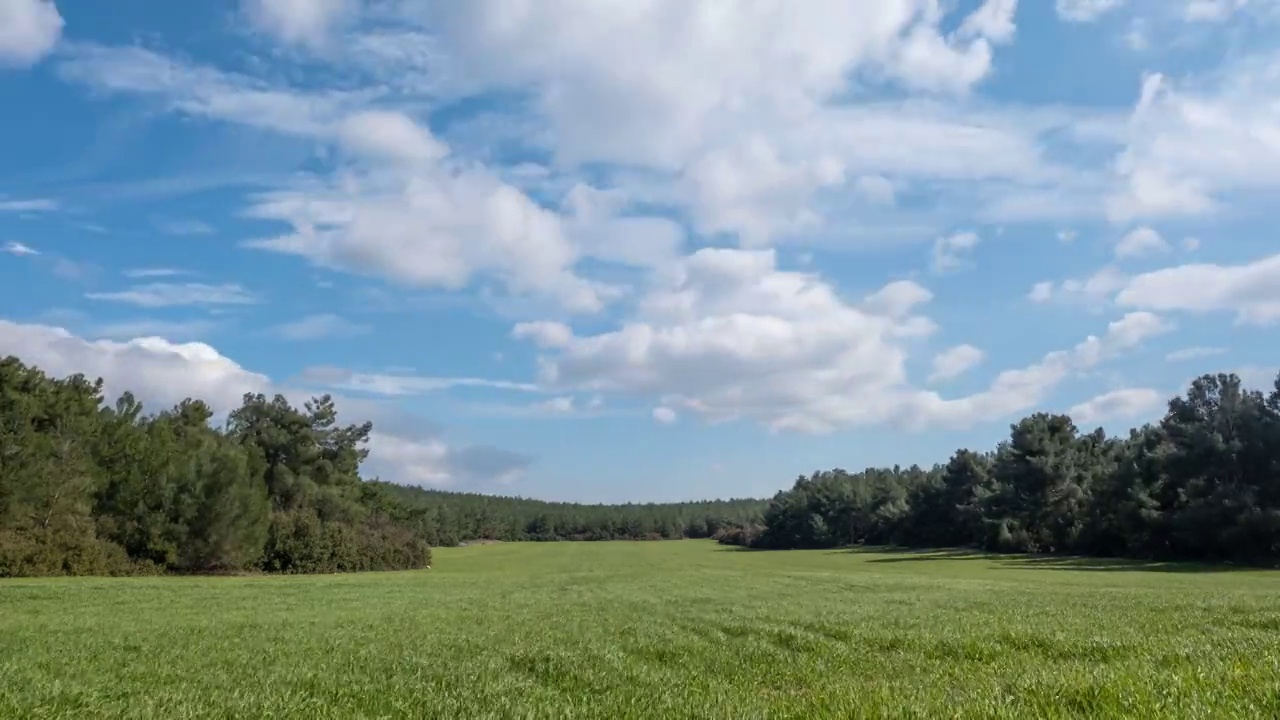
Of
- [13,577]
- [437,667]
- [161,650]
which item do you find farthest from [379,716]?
[13,577]

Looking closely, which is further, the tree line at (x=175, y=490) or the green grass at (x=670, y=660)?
the tree line at (x=175, y=490)

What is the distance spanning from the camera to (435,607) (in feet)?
103

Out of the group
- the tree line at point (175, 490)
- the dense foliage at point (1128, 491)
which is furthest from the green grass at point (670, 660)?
the dense foliage at point (1128, 491)

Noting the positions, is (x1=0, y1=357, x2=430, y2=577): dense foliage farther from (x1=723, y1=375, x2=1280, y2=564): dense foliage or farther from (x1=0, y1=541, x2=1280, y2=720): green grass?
(x1=723, y1=375, x2=1280, y2=564): dense foliage

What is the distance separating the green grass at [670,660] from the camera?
30.2 feet

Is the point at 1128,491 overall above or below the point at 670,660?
above

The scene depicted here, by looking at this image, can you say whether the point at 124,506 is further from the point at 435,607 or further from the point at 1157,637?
the point at 1157,637

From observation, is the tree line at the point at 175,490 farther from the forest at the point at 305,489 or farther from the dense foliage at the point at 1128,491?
the dense foliage at the point at 1128,491

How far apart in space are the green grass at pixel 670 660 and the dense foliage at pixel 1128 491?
46.2m

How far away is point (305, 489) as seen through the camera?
293 feet

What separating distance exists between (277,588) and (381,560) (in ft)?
156

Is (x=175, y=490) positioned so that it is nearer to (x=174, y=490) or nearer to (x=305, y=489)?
(x=174, y=490)

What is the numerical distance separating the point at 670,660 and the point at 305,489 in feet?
271

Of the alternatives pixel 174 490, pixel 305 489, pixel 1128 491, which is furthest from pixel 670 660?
pixel 305 489
